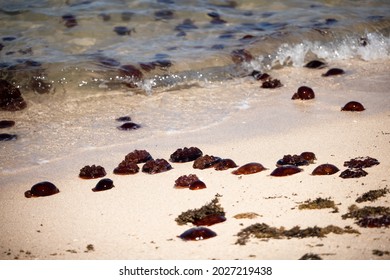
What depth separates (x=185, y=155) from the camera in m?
4.99

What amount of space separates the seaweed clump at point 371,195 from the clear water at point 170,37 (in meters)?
4.08

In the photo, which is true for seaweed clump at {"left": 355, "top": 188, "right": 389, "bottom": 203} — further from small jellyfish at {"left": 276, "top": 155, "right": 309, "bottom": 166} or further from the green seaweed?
small jellyfish at {"left": 276, "top": 155, "right": 309, "bottom": 166}

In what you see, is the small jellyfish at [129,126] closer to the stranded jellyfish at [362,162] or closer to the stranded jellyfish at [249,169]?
the stranded jellyfish at [249,169]

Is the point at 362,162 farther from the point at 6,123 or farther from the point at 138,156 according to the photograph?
the point at 6,123

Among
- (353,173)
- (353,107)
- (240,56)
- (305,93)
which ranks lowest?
(353,173)

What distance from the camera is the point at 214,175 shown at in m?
4.61

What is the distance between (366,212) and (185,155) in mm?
1753

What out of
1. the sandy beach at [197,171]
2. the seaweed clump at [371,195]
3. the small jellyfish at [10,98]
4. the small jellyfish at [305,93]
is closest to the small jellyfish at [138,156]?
the sandy beach at [197,171]

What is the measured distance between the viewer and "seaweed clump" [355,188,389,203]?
3836mm

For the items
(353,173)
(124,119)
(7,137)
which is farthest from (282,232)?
(7,137)

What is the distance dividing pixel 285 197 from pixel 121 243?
3.67 ft

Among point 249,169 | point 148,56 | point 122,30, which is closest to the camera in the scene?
point 249,169
